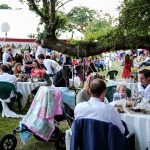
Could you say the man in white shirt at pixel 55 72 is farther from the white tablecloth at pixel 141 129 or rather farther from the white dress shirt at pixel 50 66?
the white tablecloth at pixel 141 129

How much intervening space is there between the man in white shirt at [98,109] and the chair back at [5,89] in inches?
191

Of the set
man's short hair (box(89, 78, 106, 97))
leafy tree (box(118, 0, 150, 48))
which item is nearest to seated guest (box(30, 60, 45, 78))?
leafy tree (box(118, 0, 150, 48))

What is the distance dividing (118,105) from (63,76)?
522 cm

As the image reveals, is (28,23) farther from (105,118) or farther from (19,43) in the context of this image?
(105,118)

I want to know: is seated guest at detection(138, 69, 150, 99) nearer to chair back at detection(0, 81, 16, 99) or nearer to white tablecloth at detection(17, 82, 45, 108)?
chair back at detection(0, 81, 16, 99)

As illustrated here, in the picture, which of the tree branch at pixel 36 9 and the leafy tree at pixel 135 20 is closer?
the leafy tree at pixel 135 20

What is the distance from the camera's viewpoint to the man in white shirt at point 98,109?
12.4 ft

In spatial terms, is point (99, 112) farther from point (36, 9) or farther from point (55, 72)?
point (36, 9)

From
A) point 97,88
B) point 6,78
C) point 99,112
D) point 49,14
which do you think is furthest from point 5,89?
point 99,112

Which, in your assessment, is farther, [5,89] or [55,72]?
[55,72]

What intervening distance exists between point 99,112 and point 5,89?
16.7ft

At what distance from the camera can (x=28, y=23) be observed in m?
19.1

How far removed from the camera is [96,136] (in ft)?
12.3

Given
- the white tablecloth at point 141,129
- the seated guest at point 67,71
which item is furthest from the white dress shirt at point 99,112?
the seated guest at point 67,71
